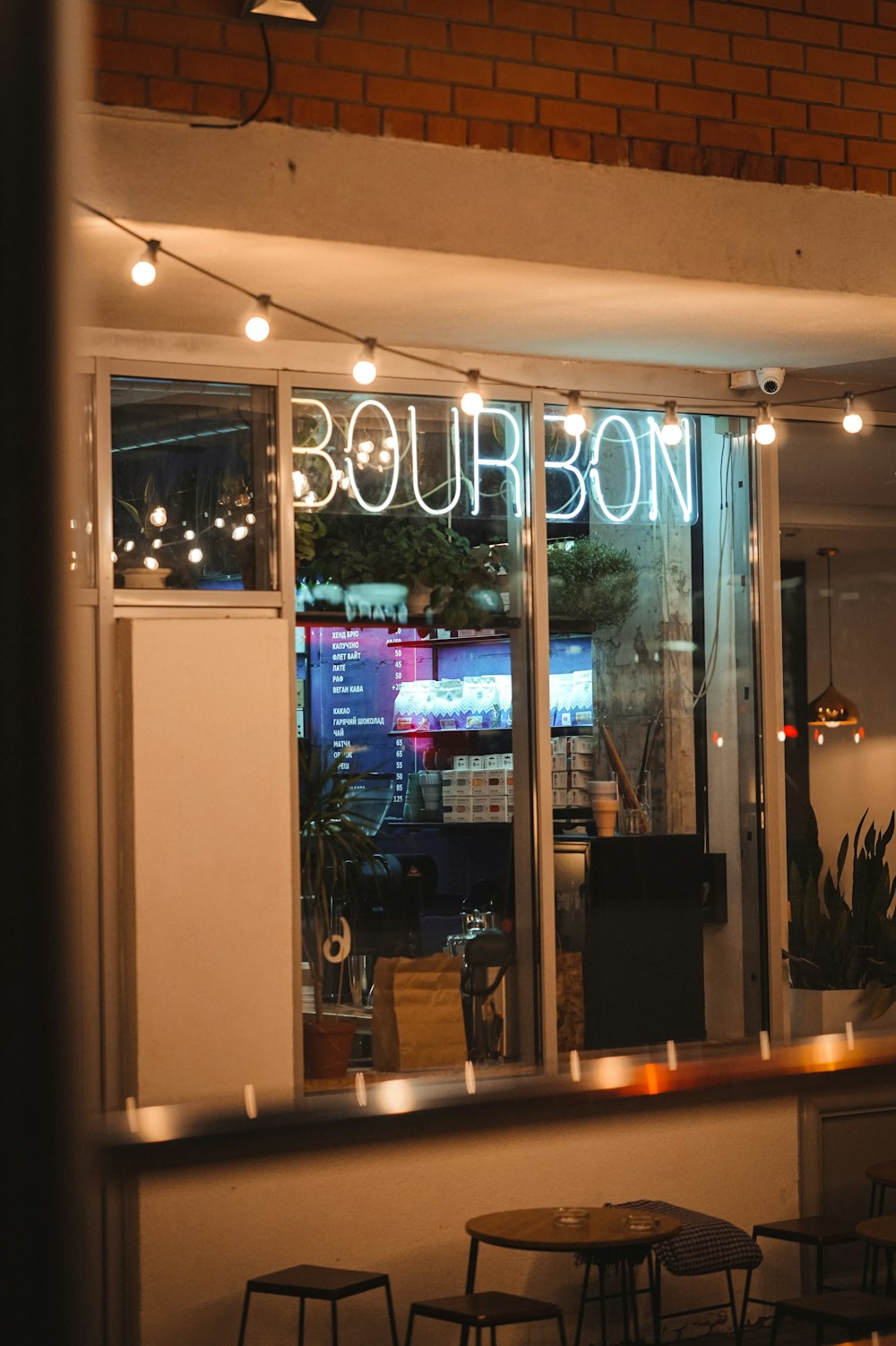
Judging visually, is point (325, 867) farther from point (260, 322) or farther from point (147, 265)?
point (147, 265)

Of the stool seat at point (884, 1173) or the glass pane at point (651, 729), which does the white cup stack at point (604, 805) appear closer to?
the glass pane at point (651, 729)

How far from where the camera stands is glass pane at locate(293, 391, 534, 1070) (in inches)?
198

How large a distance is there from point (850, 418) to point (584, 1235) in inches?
124

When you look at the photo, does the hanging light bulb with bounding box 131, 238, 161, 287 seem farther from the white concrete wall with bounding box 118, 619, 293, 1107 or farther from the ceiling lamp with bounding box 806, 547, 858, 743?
the ceiling lamp with bounding box 806, 547, 858, 743

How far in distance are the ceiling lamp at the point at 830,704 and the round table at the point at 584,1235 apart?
364cm

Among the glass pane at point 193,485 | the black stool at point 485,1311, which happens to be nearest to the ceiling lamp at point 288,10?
the glass pane at point 193,485

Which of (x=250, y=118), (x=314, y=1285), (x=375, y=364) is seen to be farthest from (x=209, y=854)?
(x=250, y=118)

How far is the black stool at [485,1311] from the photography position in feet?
12.9

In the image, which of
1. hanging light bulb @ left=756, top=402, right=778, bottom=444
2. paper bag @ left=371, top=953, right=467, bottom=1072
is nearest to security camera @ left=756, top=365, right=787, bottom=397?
hanging light bulb @ left=756, top=402, right=778, bottom=444

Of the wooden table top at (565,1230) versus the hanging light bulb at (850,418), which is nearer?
the wooden table top at (565,1230)

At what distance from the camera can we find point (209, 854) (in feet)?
15.4

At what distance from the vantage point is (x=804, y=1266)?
17.2 feet

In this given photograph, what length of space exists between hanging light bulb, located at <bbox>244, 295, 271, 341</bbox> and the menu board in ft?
3.47

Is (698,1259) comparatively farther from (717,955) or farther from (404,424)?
(404,424)
